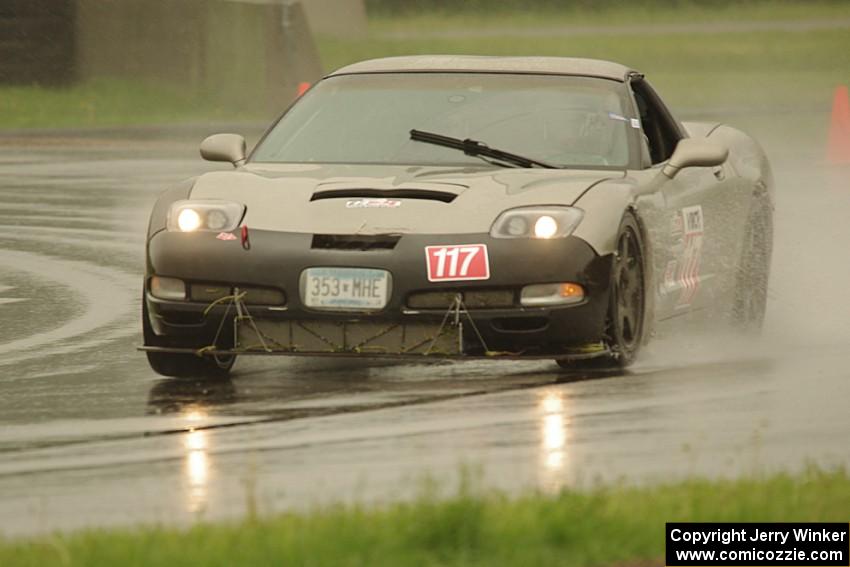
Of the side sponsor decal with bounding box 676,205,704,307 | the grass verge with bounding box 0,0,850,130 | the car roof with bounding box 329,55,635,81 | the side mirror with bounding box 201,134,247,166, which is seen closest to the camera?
the side sponsor decal with bounding box 676,205,704,307

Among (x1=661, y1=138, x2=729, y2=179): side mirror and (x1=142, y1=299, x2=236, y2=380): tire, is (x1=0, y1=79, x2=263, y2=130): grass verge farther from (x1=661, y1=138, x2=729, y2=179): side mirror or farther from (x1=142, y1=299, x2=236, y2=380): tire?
(x1=142, y1=299, x2=236, y2=380): tire

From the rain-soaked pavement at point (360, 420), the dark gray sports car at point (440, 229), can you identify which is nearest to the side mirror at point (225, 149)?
the dark gray sports car at point (440, 229)

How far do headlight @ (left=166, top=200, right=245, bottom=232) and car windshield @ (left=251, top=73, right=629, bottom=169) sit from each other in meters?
0.93

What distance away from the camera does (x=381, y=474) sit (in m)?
7.44

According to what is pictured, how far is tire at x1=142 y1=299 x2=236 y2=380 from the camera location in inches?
393

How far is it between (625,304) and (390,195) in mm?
1123

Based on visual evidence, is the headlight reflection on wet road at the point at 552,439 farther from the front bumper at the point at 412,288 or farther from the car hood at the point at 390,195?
the car hood at the point at 390,195

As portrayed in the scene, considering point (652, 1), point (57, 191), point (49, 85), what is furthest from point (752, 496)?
point (652, 1)

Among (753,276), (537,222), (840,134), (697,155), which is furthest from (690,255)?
(840,134)

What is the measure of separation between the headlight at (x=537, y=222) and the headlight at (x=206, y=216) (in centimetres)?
112

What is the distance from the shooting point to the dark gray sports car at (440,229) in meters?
9.49

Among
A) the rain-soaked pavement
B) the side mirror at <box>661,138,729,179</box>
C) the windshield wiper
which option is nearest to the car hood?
the windshield wiper

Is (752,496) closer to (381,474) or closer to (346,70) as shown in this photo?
(381,474)

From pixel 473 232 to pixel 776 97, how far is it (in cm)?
3193
